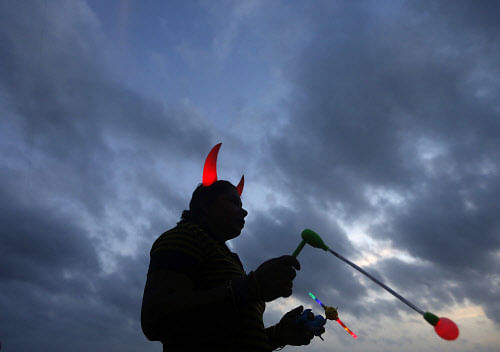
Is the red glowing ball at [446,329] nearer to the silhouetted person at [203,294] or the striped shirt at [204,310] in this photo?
the silhouetted person at [203,294]

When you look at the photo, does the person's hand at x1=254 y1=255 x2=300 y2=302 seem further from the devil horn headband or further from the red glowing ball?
the devil horn headband

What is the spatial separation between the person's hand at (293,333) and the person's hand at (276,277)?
5.84 feet

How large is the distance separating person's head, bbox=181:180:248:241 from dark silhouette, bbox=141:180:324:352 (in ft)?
1.74

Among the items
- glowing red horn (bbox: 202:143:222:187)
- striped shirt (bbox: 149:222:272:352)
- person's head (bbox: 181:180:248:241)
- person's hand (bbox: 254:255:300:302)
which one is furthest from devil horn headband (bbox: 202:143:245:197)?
person's hand (bbox: 254:255:300:302)

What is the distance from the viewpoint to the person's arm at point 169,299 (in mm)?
2953

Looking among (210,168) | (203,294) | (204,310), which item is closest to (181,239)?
(203,294)

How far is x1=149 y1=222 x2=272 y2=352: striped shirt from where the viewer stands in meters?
3.06

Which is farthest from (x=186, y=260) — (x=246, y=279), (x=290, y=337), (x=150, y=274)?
(x=290, y=337)

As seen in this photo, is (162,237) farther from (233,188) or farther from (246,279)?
(233,188)

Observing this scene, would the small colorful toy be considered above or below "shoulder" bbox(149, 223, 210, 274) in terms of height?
below

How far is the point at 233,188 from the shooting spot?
15.9 ft

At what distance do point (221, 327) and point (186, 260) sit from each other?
2.43 ft

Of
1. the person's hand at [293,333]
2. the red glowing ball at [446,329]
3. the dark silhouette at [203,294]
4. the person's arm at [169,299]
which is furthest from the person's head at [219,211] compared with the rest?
the red glowing ball at [446,329]

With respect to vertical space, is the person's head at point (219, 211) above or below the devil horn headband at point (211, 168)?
below
